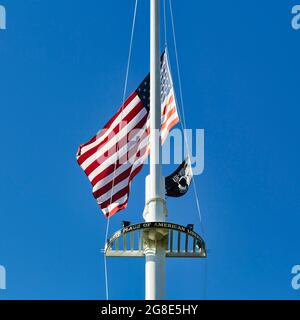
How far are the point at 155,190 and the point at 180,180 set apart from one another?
11.2 feet

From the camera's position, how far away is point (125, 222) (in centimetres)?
3281

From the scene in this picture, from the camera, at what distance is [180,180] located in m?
37.5

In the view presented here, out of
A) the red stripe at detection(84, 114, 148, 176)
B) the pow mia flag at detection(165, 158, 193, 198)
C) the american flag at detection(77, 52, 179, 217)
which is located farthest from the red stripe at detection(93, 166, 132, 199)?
the pow mia flag at detection(165, 158, 193, 198)

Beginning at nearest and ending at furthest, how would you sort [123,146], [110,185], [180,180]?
[180,180], [110,185], [123,146]

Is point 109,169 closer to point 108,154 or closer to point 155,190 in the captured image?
point 108,154

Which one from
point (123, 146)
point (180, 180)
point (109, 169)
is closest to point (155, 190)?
point (180, 180)

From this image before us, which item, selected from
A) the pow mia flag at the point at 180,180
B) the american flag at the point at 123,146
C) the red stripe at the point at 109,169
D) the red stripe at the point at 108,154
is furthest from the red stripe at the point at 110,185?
the pow mia flag at the point at 180,180

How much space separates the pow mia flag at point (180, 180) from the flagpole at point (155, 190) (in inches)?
101

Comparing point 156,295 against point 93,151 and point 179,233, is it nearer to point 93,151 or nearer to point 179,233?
point 179,233

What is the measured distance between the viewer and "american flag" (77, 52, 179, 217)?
3750cm

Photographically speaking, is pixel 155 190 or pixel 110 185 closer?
pixel 155 190

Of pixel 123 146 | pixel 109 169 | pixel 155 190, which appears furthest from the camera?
pixel 123 146

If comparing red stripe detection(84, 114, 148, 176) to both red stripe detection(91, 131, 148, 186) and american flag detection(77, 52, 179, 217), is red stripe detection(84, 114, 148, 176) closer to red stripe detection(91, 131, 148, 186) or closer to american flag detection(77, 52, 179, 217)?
american flag detection(77, 52, 179, 217)

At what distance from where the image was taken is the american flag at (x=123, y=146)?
37500 millimetres
